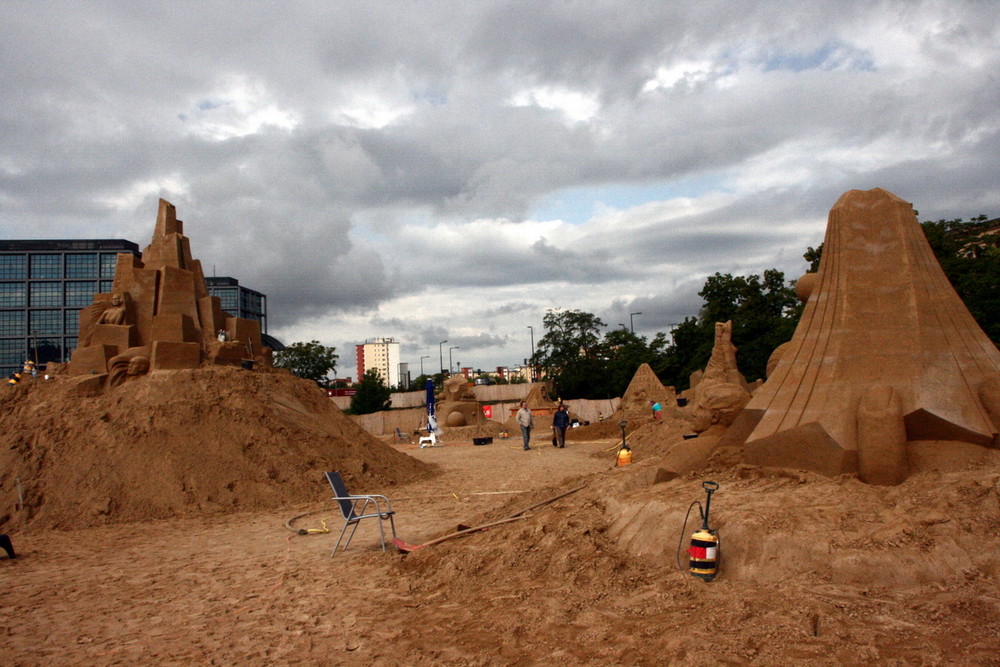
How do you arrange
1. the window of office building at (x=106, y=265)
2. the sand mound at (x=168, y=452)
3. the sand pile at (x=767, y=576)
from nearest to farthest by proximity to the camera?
the sand pile at (x=767, y=576) < the sand mound at (x=168, y=452) < the window of office building at (x=106, y=265)

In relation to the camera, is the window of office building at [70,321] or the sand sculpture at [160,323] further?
the window of office building at [70,321]

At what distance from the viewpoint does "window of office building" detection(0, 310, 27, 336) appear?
125 feet

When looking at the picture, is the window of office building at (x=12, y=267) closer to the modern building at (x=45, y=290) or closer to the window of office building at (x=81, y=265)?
the modern building at (x=45, y=290)

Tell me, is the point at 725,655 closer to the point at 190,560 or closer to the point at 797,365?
the point at 797,365

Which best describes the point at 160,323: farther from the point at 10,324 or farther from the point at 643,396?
the point at 10,324

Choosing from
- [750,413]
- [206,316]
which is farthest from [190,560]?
[206,316]

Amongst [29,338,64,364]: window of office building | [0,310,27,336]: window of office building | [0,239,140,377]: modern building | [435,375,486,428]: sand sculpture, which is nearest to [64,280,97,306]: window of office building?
[0,239,140,377]: modern building

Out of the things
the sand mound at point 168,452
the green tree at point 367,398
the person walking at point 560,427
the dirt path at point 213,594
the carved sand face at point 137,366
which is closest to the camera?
the dirt path at point 213,594

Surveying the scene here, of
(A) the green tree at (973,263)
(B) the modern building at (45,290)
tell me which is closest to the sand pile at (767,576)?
(A) the green tree at (973,263)

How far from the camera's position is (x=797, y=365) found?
6.18 metres

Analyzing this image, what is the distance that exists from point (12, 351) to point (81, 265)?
5.69 m

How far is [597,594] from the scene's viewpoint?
4.72m

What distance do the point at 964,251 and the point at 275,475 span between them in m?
24.5

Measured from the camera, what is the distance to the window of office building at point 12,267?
38531 mm
